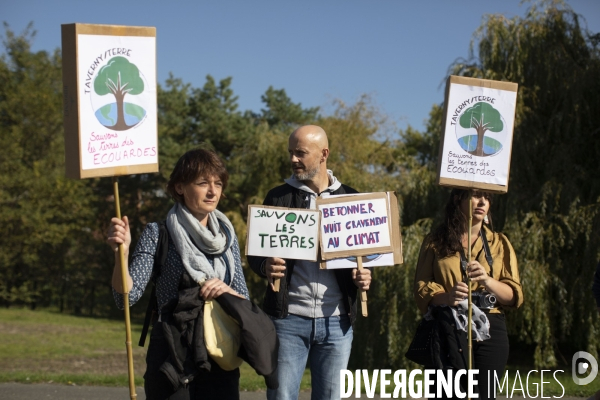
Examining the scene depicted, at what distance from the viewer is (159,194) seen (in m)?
36.0

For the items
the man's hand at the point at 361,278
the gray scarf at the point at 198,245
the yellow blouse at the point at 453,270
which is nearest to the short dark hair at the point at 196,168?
the gray scarf at the point at 198,245

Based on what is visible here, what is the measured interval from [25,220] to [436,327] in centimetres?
2854

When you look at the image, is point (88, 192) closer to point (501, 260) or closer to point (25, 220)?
point (25, 220)

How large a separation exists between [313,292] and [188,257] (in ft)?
3.53

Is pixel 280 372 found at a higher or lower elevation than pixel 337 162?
lower

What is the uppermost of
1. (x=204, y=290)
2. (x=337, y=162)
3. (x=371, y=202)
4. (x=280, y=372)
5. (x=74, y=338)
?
(x=337, y=162)

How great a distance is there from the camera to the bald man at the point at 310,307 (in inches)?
176

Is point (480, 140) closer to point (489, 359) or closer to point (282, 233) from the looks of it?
point (489, 359)

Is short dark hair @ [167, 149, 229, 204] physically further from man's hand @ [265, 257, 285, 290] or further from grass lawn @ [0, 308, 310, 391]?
grass lawn @ [0, 308, 310, 391]

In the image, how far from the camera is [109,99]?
385cm

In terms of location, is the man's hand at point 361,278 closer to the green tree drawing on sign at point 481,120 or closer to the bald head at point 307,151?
the bald head at point 307,151

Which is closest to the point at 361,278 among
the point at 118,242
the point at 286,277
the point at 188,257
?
the point at 286,277

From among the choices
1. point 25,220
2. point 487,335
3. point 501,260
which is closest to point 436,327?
point 487,335

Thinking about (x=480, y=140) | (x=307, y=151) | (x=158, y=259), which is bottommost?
(x=158, y=259)
